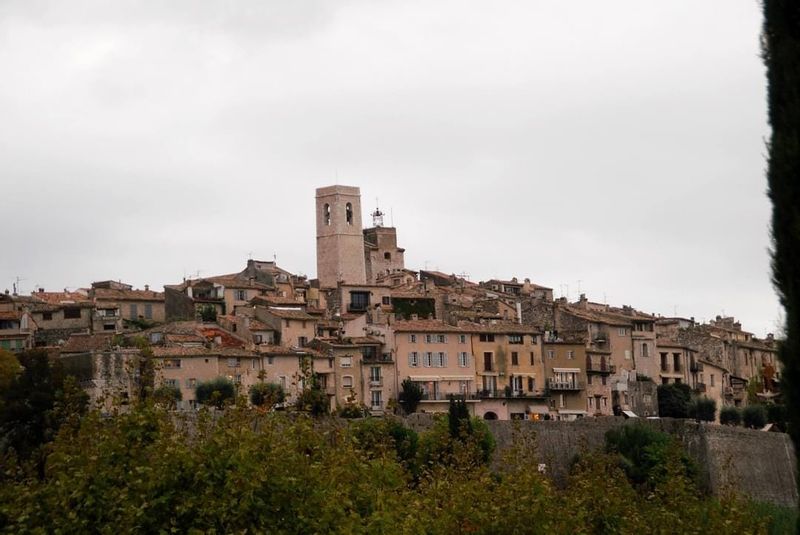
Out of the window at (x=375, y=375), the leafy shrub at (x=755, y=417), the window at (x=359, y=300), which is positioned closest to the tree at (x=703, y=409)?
the leafy shrub at (x=755, y=417)

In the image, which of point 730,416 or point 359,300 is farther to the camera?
point 359,300

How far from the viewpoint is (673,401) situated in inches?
3516

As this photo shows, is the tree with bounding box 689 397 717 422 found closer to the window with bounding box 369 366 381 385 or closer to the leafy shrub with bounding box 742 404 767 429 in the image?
the leafy shrub with bounding box 742 404 767 429

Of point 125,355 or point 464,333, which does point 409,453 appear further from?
point 464,333

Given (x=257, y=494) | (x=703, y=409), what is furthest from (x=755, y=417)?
(x=257, y=494)

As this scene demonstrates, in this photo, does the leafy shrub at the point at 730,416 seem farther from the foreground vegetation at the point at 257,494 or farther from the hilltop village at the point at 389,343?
the foreground vegetation at the point at 257,494

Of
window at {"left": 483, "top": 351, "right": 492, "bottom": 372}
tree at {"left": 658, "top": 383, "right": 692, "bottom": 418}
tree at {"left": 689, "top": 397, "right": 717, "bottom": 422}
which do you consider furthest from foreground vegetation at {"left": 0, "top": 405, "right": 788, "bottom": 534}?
tree at {"left": 658, "top": 383, "right": 692, "bottom": 418}

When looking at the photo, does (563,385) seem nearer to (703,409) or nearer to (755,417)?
(703,409)

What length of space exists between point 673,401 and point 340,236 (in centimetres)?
3309

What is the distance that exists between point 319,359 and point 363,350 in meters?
2.85

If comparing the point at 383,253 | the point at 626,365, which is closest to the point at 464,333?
the point at 626,365

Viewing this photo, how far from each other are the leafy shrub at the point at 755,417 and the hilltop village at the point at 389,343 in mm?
2383

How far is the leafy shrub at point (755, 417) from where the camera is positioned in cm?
8325

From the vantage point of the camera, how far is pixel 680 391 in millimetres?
89875
